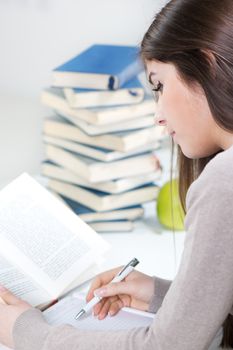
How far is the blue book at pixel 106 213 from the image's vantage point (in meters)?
1.36

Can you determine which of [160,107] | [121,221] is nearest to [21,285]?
[160,107]

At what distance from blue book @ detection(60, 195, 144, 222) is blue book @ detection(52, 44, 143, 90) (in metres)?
0.25

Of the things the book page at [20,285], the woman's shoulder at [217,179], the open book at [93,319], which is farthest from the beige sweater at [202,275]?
the book page at [20,285]

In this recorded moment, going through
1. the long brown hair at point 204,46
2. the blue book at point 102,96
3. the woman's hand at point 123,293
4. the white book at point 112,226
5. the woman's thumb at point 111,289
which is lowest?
the white book at point 112,226

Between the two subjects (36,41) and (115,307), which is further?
(36,41)

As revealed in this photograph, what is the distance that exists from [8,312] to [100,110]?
56 centimetres

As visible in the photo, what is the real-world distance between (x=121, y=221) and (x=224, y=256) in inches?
27.7

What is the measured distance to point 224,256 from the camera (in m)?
0.69

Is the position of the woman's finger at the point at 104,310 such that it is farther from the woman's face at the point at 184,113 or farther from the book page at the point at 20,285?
the woman's face at the point at 184,113

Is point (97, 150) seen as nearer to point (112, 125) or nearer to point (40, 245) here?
point (112, 125)

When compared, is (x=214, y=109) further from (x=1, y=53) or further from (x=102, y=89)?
(x=1, y=53)

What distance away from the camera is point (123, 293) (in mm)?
960

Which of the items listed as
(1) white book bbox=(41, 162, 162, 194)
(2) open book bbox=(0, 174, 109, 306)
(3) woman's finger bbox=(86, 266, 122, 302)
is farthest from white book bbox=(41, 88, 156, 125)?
(3) woman's finger bbox=(86, 266, 122, 302)

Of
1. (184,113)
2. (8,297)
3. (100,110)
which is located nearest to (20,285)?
(8,297)
